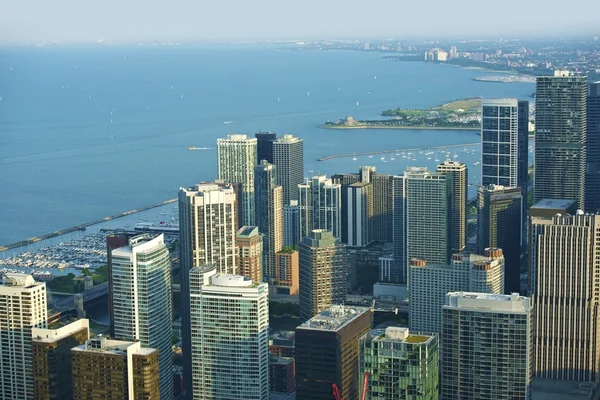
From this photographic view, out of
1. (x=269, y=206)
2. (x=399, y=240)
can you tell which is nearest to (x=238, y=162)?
(x=269, y=206)

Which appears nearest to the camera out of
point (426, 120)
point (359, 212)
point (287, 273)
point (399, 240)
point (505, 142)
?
point (287, 273)

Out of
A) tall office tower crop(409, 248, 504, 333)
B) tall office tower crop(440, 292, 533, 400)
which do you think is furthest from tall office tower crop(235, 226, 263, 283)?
tall office tower crop(440, 292, 533, 400)

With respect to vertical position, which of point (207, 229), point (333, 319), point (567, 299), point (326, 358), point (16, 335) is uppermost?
point (207, 229)

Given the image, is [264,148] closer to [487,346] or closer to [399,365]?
[487,346]

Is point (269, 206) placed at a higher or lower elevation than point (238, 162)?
lower

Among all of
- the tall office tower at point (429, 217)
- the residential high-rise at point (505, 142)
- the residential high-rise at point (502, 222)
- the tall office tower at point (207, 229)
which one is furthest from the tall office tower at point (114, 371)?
the residential high-rise at point (505, 142)

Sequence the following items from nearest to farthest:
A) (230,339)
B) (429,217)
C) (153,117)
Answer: (230,339)
(429,217)
(153,117)

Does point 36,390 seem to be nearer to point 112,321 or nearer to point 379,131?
point 112,321
